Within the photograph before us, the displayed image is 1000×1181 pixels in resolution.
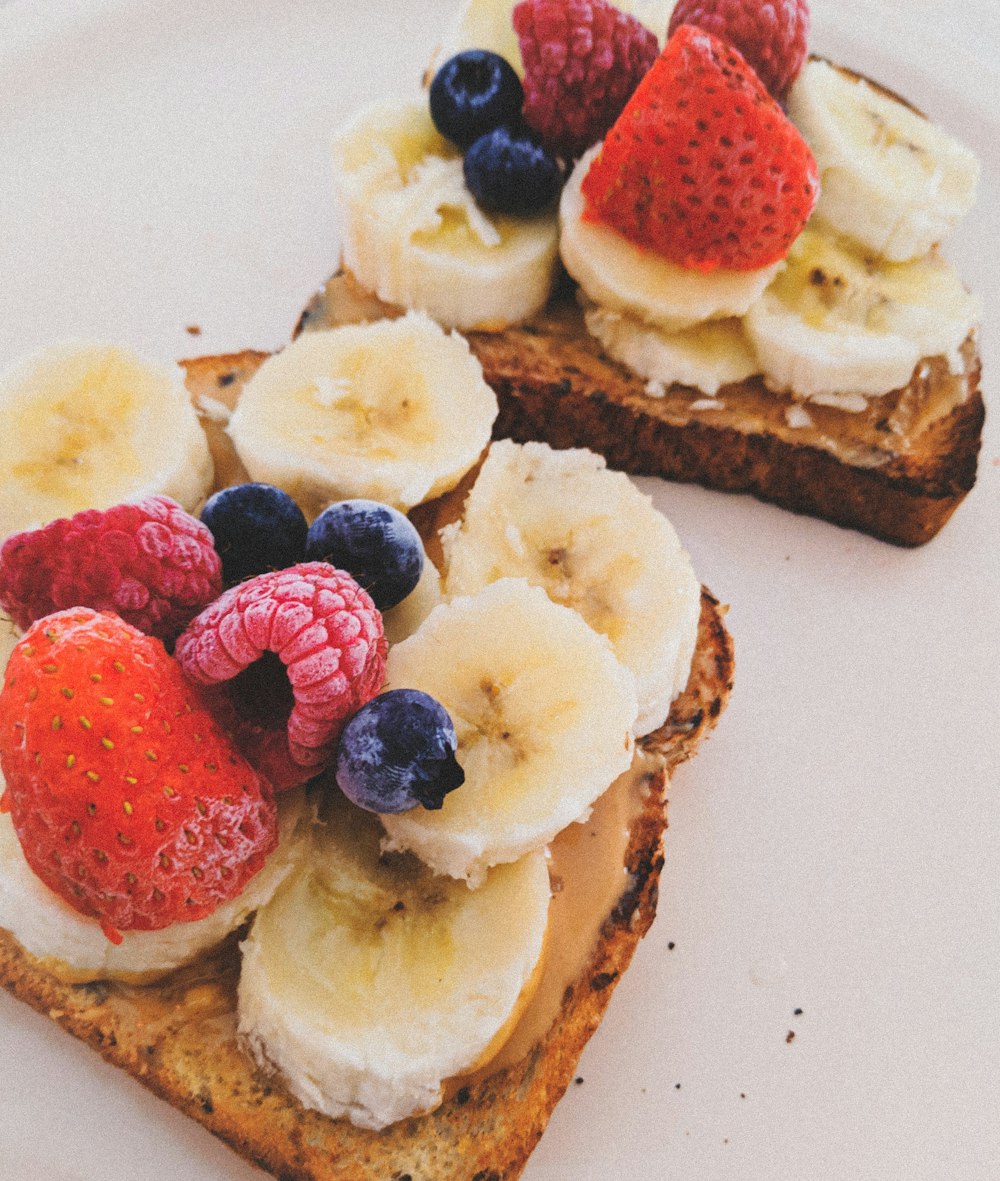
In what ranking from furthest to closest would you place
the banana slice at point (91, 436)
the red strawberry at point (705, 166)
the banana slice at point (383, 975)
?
1. the red strawberry at point (705, 166)
2. the banana slice at point (91, 436)
3. the banana slice at point (383, 975)

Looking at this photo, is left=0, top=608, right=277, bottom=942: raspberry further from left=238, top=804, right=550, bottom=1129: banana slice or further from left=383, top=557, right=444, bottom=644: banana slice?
left=383, top=557, right=444, bottom=644: banana slice

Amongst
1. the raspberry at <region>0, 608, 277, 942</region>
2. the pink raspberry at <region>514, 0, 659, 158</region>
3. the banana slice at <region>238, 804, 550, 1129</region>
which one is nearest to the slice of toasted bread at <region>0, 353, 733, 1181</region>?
the banana slice at <region>238, 804, 550, 1129</region>

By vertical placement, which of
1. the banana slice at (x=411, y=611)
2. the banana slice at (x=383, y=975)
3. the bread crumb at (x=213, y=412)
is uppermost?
the banana slice at (x=411, y=611)

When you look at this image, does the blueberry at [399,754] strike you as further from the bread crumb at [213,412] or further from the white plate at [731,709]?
the bread crumb at [213,412]

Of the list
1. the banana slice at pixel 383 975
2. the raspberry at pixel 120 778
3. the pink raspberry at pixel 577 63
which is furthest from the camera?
the pink raspberry at pixel 577 63

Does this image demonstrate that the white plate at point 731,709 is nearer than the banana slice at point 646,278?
Yes

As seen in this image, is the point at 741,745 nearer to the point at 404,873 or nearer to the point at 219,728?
the point at 404,873

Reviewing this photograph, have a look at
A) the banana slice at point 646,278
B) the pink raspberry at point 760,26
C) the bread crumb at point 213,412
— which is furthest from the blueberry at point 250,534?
the pink raspberry at point 760,26

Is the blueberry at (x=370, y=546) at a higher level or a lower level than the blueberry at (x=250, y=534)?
higher
